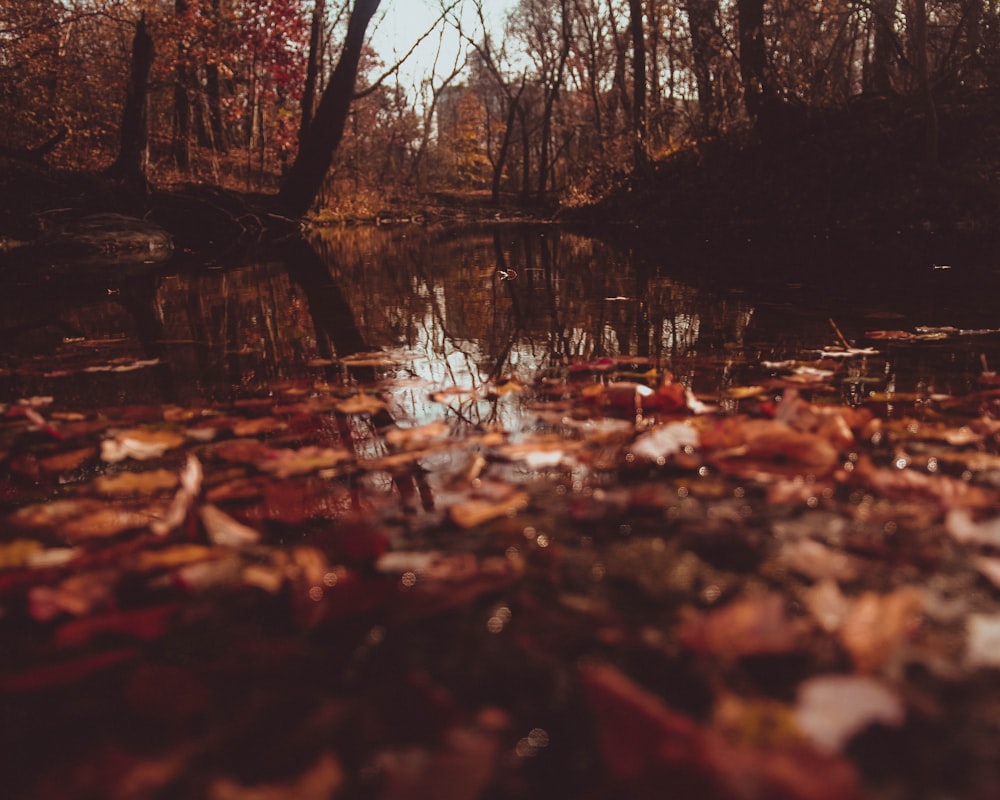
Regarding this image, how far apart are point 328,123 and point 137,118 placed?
2.92 metres

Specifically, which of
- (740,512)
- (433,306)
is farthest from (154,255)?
(740,512)

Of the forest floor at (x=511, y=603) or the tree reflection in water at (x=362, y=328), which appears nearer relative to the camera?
the forest floor at (x=511, y=603)

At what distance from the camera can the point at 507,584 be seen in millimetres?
942

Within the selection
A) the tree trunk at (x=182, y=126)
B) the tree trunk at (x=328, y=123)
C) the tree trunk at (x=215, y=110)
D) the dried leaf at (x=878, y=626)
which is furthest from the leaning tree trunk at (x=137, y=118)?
the tree trunk at (x=215, y=110)

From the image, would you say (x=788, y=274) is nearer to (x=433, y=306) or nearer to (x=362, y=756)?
(x=433, y=306)

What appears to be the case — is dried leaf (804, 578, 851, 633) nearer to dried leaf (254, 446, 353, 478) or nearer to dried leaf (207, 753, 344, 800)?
dried leaf (207, 753, 344, 800)

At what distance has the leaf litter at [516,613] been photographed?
0.64 meters

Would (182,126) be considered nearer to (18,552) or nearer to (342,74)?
(342,74)

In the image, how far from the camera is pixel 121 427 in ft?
5.88

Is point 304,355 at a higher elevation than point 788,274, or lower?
lower

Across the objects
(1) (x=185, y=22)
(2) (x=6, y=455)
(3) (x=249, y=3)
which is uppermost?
Answer: (3) (x=249, y=3)

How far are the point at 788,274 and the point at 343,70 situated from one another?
27.3 feet

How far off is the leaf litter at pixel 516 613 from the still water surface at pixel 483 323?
624mm

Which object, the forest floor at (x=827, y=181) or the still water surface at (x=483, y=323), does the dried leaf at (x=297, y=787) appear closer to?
the still water surface at (x=483, y=323)
